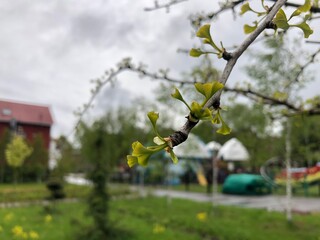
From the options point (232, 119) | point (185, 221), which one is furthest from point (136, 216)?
point (232, 119)

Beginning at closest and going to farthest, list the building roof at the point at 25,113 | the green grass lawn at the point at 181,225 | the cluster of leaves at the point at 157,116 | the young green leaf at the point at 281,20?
the cluster of leaves at the point at 157,116 < the young green leaf at the point at 281,20 < the green grass lawn at the point at 181,225 < the building roof at the point at 25,113

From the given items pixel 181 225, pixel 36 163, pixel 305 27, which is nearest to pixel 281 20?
pixel 305 27

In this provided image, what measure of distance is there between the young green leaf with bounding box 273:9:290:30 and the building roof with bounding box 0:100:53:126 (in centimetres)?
2945

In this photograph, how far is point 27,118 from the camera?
29.7m

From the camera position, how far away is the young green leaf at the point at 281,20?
605 mm

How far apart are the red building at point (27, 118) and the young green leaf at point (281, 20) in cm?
2882

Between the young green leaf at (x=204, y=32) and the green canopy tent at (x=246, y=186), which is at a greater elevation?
the young green leaf at (x=204, y=32)

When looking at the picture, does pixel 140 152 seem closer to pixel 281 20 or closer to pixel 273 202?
pixel 281 20

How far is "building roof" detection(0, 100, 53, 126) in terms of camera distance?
28453 millimetres

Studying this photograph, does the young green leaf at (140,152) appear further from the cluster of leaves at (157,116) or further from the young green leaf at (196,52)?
the young green leaf at (196,52)

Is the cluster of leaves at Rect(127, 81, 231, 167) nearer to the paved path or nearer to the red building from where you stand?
the paved path

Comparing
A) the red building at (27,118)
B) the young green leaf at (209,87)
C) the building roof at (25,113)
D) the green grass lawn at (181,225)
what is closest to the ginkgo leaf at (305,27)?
the young green leaf at (209,87)

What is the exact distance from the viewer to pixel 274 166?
35.5 feet

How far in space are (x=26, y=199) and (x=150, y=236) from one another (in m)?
8.68
